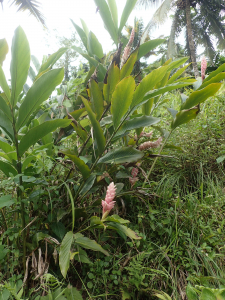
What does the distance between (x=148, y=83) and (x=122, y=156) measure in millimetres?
304

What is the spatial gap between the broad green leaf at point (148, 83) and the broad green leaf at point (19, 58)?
0.39 m

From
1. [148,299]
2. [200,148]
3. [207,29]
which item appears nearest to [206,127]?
[200,148]

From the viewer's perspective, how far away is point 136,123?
800 millimetres

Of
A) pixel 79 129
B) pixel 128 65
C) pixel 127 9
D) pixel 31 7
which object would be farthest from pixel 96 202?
pixel 31 7

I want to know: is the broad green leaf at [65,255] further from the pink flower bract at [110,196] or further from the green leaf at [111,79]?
the green leaf at [111,79]

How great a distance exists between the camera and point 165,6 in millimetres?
11969

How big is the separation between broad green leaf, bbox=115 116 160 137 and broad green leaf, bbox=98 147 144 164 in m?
0.08

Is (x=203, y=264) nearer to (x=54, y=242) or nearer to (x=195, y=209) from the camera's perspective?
(x=195, y=209)

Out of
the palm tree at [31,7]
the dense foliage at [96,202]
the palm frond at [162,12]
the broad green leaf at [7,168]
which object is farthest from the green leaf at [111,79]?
the palm frond at [162,12]

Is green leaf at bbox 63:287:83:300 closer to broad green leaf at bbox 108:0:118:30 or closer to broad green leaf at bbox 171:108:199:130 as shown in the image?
broad green leaf at bbox 171:108:199:130

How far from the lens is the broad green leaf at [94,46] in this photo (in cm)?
97

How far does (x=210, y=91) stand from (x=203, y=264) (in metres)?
0.77

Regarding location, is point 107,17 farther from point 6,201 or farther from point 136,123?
point 6,201

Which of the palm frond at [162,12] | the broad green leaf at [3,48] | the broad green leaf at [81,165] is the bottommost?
the broad green leaf at [81,165]
